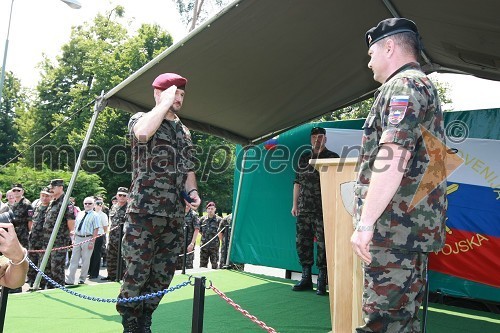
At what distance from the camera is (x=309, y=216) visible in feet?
20.2

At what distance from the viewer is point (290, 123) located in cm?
→ 721

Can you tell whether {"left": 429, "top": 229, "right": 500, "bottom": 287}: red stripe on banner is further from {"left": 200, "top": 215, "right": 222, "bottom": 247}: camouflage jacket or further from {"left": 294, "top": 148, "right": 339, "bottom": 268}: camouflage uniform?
{"left": 200, "top": 215, "right": 222, "bottom": 247}: camouflage jacket

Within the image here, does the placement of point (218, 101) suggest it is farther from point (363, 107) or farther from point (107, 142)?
point (363, 107)

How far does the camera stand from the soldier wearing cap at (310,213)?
19.5 feet

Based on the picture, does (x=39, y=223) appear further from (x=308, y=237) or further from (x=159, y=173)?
(x=159, y=173)

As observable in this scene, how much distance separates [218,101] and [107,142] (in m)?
22.7

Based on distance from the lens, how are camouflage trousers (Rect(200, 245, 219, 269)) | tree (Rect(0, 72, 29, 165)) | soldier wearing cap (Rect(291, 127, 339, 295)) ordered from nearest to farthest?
soldier wearing cap (Rect(291, 127, 339, 295)) → camouflage trousers (Rect(200, 245, 219, 269)) → tree (Rect(0, 72, 29, 165))

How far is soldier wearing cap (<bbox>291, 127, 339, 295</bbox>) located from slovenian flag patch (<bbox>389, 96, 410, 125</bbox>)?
3769 mm

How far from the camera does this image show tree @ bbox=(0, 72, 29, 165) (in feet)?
157

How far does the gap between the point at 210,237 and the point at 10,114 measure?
161ft

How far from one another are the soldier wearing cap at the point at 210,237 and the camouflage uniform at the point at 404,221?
9.72 metres

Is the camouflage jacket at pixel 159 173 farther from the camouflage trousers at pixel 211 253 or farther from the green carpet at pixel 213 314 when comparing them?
the camouflage trousers at pixel 211 253

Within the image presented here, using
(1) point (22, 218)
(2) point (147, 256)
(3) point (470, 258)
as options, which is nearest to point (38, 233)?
(1) point (22, 218)

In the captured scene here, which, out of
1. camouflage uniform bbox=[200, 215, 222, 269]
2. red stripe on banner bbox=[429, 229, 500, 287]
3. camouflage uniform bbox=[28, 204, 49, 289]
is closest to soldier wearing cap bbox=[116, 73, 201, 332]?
red stripe on banner bbox=[429, 229, 500, 287]
